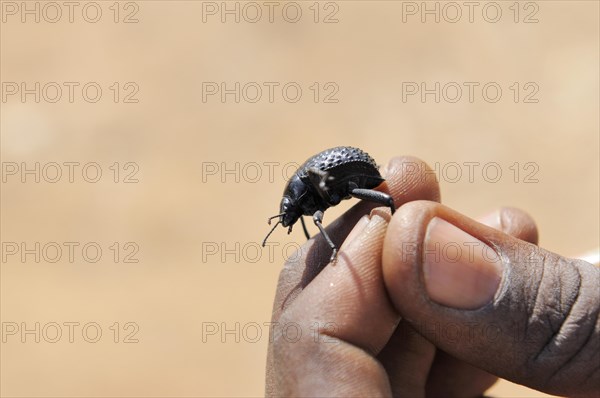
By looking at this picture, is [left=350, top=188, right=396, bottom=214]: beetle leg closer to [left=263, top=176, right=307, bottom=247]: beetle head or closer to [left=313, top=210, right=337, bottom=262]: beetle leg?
[left=313, top=210, right=337, bottom=262]: beetle leg

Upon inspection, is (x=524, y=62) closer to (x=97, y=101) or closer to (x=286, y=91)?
(x=286, y=91)

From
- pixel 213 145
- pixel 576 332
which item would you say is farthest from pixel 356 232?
pixel 213 145

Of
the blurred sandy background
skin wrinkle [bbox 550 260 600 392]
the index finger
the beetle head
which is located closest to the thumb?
skin wrinkle [bbox 550 260 600 392]

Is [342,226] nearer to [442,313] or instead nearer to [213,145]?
[442,313]

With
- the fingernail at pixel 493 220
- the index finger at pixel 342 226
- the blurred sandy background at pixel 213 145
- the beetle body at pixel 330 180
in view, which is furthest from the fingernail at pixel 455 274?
the blurred sandy background at pixel 213 145

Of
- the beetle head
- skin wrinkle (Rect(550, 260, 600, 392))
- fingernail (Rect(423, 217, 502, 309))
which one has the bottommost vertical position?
skin wrinkle (Rect(550, 260, 600, 392))

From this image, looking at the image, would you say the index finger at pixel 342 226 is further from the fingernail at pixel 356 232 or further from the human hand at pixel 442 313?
the human hand at pixel 442 313
